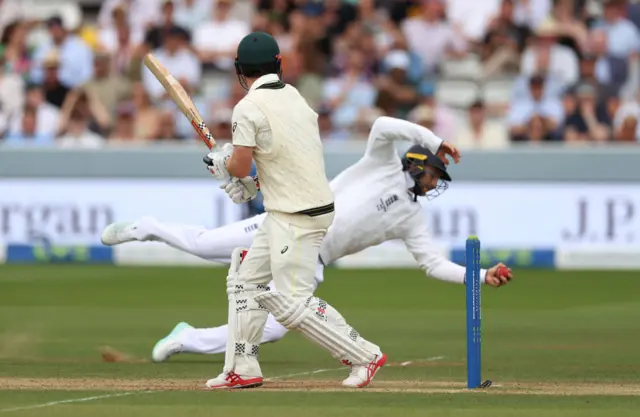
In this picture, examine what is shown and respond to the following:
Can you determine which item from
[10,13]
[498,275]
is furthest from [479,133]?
[498,275]

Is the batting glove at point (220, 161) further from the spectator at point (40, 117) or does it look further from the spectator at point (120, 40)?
the spectator at point (120, 40)

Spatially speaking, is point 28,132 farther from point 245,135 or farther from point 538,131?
point 245,135

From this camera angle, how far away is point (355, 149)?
54.1ft

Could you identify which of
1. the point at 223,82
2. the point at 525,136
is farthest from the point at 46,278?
the point at 525,136

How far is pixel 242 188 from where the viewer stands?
25.0 ft

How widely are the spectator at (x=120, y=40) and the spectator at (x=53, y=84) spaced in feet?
2.09

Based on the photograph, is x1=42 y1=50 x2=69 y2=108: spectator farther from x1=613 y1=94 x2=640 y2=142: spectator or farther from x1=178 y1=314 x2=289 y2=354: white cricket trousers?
x1=178 y1=314 x2=289 y2=354: white cricket trousers

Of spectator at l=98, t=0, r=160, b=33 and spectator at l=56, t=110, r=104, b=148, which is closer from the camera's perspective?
spectator at l=56, t=110, r=104, b=148

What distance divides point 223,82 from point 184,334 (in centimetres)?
959

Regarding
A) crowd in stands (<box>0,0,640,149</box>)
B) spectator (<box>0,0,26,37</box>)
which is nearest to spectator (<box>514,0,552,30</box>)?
crowd in stands (<box>0,0,640,149</box>)

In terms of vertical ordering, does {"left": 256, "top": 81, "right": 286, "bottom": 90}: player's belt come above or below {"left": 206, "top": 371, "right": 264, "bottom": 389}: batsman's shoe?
above

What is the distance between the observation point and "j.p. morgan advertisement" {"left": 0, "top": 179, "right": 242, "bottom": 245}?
54.4ft

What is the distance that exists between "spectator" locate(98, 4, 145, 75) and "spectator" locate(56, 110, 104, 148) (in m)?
1.17

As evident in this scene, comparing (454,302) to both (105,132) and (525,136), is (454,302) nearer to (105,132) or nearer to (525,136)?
(525,136)
